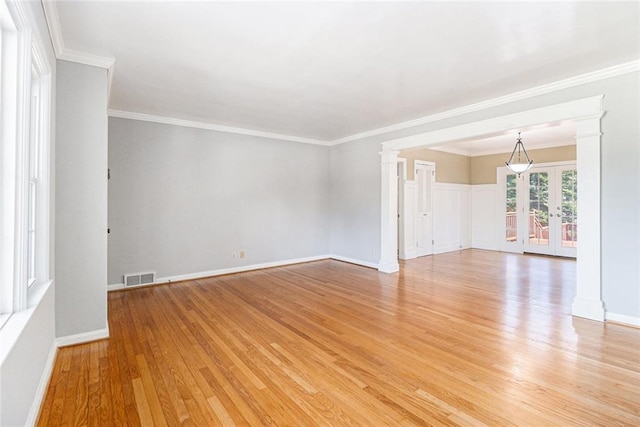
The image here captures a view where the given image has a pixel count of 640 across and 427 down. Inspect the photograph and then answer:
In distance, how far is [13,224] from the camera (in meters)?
1.59

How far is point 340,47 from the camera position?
2656mm

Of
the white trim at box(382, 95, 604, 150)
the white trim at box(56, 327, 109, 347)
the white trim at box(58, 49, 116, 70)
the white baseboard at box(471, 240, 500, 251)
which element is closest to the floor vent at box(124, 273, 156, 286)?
the white trim at box(56, 327, 109, 347)

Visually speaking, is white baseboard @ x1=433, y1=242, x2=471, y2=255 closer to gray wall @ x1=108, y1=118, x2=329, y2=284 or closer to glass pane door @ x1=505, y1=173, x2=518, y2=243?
glass pane door @ x1=505, y1=173, x2=518, y2=243

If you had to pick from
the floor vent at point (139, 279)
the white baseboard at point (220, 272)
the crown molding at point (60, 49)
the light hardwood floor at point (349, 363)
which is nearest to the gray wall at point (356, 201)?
the white baseboard at point (220, 272)

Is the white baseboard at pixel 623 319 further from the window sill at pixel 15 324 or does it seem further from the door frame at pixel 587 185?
the window sill at pixel 15 324

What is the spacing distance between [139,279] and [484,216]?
805 centimetres

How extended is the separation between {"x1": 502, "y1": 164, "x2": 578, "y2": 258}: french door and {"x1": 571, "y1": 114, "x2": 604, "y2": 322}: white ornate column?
14.7ft

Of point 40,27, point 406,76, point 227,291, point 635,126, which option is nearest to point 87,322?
point 227,291

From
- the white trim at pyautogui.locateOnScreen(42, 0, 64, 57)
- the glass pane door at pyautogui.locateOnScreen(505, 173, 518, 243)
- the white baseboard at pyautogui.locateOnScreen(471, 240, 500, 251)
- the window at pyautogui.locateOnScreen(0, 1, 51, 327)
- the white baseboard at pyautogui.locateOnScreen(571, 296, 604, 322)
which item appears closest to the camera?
the window at pyautogui.locateOnScreen(0, 1, 51, 327)

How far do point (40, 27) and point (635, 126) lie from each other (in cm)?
507

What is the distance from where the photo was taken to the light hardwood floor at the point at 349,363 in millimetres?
1846

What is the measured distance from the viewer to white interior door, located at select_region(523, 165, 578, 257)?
6.98 metres

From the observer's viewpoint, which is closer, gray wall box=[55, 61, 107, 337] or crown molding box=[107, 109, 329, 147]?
gray wall box=[55, 61, 107, 337]

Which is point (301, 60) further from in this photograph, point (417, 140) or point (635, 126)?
point (635, 126)
